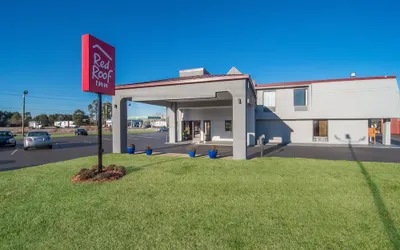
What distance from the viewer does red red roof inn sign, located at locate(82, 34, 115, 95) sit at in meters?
6.79

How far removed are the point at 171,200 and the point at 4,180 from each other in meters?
6.50

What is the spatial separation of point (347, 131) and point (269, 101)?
24.8 ft

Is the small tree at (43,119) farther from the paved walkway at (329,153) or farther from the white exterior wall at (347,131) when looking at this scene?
the white exterior wall at (347,131)

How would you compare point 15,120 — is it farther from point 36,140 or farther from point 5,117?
point 36,140

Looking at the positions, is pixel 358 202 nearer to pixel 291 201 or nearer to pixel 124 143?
pixel 291 201

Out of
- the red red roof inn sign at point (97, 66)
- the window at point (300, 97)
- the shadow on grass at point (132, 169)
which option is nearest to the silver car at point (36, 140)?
the shadow on grass at point (132, 169)

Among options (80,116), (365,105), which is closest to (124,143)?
(365,105)

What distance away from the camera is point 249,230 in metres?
3.56

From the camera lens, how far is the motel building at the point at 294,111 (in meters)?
Result: 15.9

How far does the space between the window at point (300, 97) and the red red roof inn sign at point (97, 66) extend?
1717 cm

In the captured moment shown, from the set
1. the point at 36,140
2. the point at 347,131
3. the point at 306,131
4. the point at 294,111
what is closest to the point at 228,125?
the point at 294,111

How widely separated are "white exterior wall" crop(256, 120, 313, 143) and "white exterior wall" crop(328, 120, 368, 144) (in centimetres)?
180

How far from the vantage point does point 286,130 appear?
65.1 feet

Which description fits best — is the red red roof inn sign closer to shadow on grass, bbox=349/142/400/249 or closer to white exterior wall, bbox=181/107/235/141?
shadow on grass, bbox=349/142/400/249
